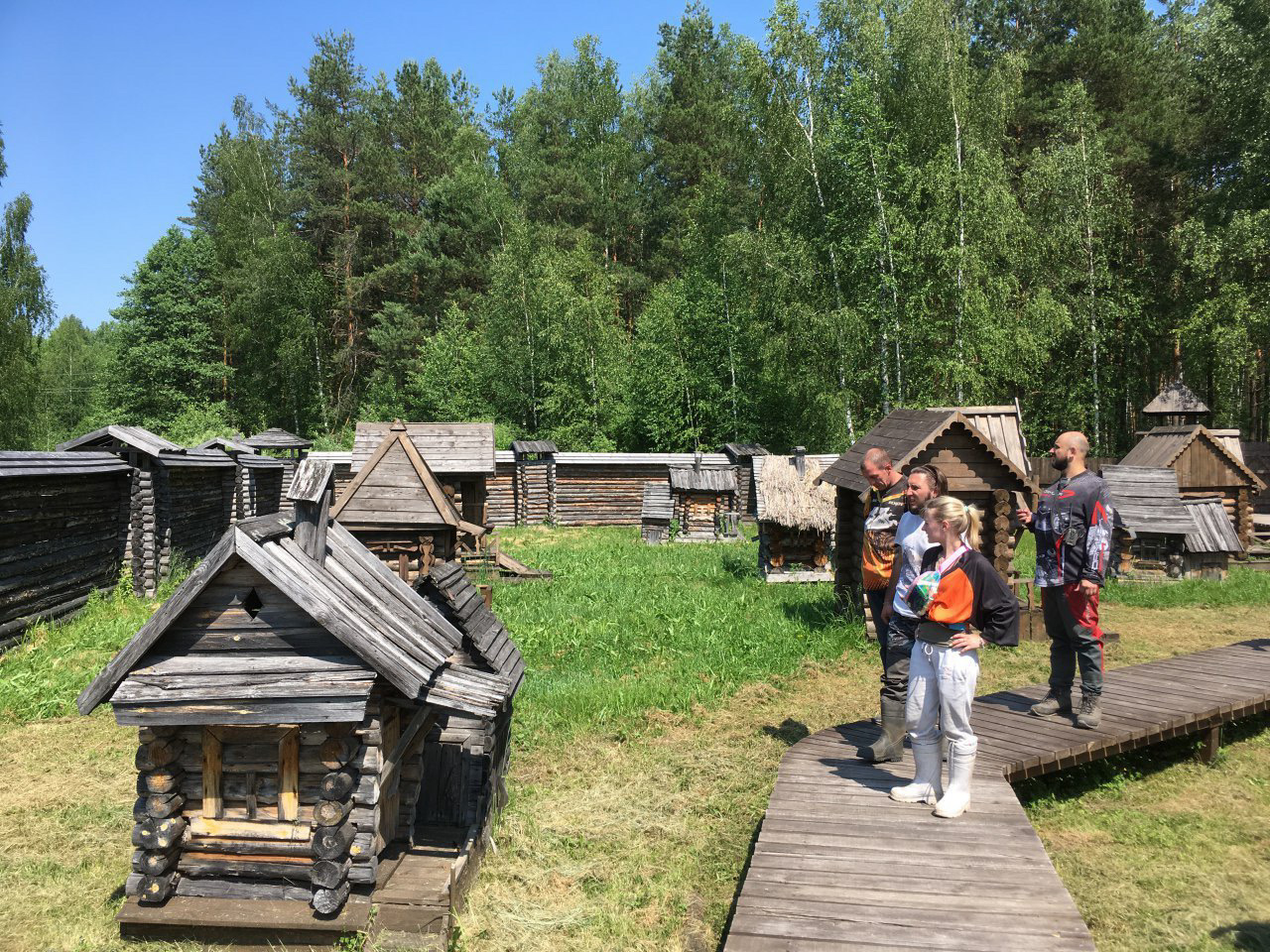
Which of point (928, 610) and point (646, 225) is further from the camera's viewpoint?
point (646, 225)

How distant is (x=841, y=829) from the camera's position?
17.7 feet

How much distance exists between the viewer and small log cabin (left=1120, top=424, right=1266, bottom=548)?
1892cm

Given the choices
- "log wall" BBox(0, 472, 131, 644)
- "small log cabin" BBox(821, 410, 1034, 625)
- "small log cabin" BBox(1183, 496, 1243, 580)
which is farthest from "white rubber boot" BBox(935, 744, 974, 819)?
"small log cabin" BBox(1183, 496, 1243, 580)

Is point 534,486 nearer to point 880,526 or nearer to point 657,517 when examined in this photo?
point 657,517

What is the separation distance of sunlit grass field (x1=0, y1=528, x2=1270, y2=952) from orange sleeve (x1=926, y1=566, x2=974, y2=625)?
7.30 feet

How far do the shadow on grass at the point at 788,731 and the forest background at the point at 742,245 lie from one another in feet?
54.0

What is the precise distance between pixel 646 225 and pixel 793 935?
4028 cm

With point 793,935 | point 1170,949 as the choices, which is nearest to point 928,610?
point 793,935

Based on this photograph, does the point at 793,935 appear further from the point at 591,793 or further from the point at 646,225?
the point at 646,225

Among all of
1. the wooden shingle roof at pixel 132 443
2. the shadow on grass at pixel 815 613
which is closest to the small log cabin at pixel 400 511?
the wooden shingle roof at pixel 132 443

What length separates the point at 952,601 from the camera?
A: 5234 millimetres

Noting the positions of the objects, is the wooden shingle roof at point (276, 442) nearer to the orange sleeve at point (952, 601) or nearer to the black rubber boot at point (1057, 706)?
the black rubber boot at point (1057, 706)

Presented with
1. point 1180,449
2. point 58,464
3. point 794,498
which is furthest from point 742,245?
point 58,464

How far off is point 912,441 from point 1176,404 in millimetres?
14225
